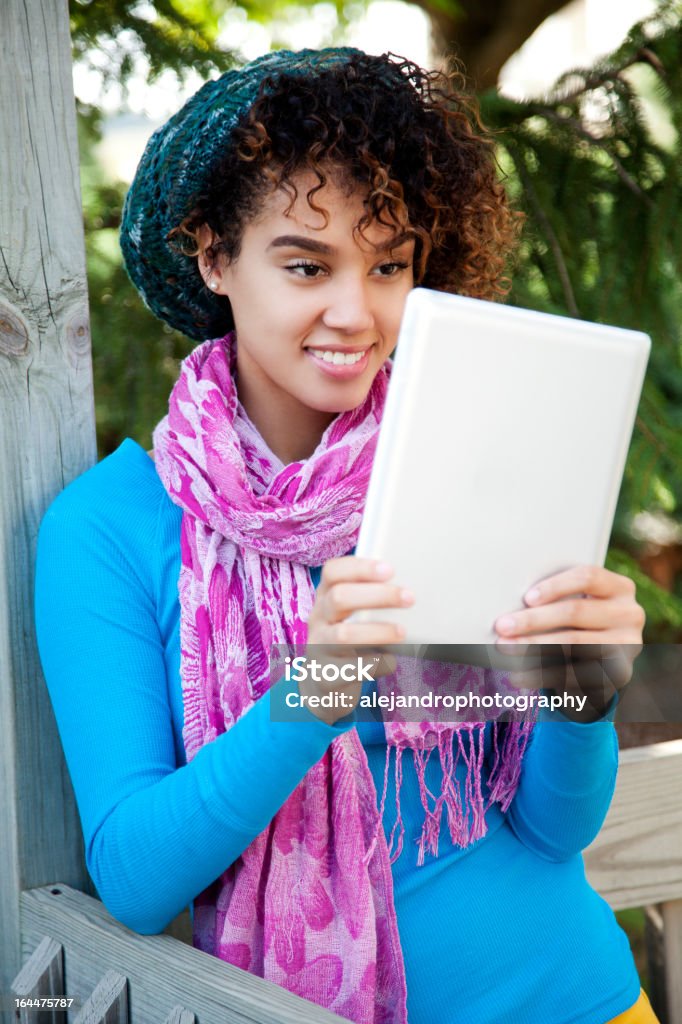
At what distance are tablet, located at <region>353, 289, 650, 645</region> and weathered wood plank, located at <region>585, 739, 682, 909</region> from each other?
81cm

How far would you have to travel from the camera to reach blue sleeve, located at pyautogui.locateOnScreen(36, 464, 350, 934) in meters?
1.11

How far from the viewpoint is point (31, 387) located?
1363 mm

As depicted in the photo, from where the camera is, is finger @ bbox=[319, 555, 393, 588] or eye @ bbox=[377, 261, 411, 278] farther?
eye @ bbox=[377, 261, 411, 278]

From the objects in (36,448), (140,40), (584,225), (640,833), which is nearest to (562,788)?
(640,833)

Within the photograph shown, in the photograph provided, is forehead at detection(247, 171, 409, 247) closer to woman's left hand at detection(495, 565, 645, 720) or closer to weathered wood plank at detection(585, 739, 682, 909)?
woman's left hand at detection(495, 565, 645, 720)

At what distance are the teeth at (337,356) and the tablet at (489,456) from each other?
A: 38 centimetres

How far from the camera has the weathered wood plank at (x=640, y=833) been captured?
5.58ft

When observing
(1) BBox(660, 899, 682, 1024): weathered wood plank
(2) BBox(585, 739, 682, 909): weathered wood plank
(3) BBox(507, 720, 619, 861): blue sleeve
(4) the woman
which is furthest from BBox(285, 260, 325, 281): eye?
(1) BBox(660, 899, 682, 1024): weathered wood plank

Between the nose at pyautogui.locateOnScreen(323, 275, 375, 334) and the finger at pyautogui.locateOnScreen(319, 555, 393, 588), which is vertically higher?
the nose at pyautogui.locateOnScreen(323, 275, 375, 334)

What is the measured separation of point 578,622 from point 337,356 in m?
0.49

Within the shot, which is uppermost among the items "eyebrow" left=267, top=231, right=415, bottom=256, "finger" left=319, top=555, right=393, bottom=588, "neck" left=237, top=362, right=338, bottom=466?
"eyebrow" left=267, top=231, right=415, bottom=256

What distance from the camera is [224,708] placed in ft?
4.18

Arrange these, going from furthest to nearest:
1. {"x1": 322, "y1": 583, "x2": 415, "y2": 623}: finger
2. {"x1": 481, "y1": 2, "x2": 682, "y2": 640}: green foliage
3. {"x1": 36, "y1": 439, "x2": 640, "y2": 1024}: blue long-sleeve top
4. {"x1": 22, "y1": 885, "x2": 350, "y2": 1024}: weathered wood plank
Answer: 1. {"x1": 481, "y1": 2, "x2": 682, "y2": 640}: green foliage
2. {"x1": 36, "y1": 439, "x2": 640, "y2": 1024}: blue long-sleeve top
3. {"x1": 22, "y1": 885, "x2": 350, "y2": 1024}: weathered wood plank
4. {"x1": 322, "y1": 583, "x2": 415, "y2": 623}: finger

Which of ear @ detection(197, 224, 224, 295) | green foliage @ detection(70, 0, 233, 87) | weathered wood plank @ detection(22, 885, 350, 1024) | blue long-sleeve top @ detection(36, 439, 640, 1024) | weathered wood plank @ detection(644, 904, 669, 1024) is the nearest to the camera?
weathered wood plank @ detection(22, 885, 350, 1024)
